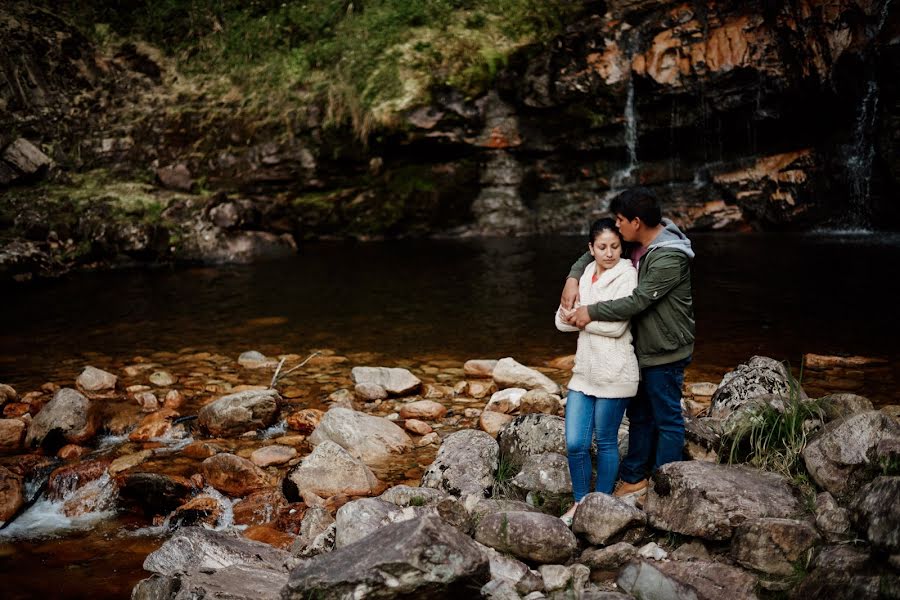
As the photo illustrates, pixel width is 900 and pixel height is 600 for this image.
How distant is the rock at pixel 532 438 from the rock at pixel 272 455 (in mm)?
1742

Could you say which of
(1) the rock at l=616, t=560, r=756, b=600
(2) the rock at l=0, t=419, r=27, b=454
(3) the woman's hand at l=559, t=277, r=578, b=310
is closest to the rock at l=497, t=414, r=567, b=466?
(3) the woman's hand at l=559, t=277, r=578, b=310

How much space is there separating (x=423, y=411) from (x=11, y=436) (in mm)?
3376

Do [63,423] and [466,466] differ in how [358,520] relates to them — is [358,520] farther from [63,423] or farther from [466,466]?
[63,423]

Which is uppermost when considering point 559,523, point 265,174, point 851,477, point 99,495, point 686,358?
point 265,174

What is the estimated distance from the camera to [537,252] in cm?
1456

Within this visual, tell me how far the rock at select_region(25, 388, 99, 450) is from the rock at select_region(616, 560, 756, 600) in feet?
14.9

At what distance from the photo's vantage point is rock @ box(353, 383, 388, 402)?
620 centimetres

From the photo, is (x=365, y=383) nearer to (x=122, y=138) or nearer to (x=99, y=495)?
(x=99, y=495)

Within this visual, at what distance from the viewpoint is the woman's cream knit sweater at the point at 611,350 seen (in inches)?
131

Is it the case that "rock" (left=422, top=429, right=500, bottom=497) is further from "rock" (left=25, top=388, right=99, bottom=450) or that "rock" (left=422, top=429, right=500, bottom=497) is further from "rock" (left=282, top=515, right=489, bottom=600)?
"rock" (left=25, top=388, right=99, bottom=450)

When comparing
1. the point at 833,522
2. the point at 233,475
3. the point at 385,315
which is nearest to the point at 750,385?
the point at 833,522

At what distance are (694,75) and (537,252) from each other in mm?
5769

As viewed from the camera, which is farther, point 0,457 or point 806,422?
point 0,457

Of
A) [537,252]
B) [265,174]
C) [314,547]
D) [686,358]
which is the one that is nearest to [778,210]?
[537,252]
